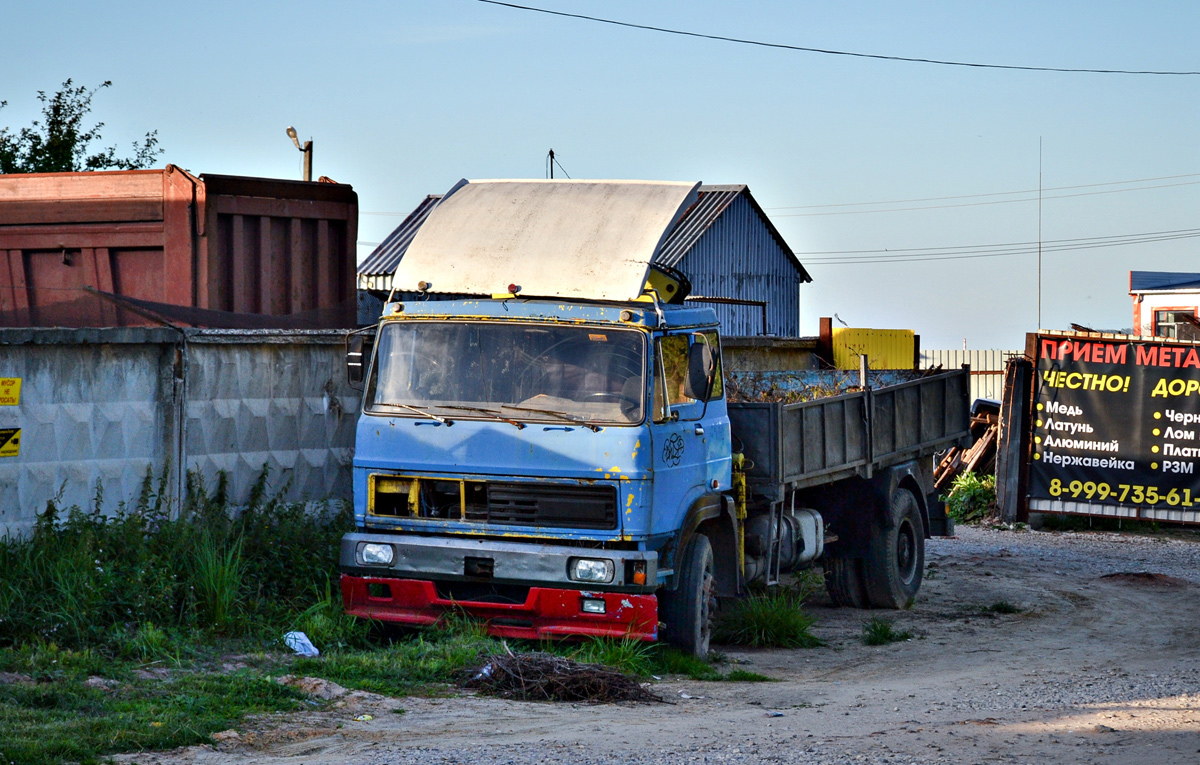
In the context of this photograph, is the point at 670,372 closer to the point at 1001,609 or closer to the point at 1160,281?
the point at 1001,609

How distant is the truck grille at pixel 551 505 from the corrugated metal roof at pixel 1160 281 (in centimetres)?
2802

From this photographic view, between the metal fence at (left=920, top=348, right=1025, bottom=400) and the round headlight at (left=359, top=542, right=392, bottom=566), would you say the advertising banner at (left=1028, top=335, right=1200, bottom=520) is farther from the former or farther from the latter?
the round headlight at (left=359, top=542, right=392, bottom=566)

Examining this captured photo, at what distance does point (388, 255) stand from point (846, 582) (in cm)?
2203

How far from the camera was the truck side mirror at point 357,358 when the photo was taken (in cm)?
841

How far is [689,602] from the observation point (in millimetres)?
8359

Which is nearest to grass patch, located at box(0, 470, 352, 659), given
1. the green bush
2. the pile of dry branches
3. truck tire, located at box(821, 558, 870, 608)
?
the pile of dry branches

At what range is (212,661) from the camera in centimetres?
763

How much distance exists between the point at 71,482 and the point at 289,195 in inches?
152

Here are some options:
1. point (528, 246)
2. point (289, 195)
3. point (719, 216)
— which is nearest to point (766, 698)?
point (528, 246)

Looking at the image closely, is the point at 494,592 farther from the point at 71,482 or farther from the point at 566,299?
the point at 71,482

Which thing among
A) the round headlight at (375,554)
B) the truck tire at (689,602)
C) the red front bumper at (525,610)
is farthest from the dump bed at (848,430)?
the round headlight at (375,554)

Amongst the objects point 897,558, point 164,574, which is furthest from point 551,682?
point 897,558

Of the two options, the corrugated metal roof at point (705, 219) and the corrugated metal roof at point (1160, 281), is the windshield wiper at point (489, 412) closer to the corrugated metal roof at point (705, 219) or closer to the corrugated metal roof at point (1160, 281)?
the corrugated metal roof at point (705, 219)

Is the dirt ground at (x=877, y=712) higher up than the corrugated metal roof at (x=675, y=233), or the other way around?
the corrugated metal roof at (x=675, y=233)
